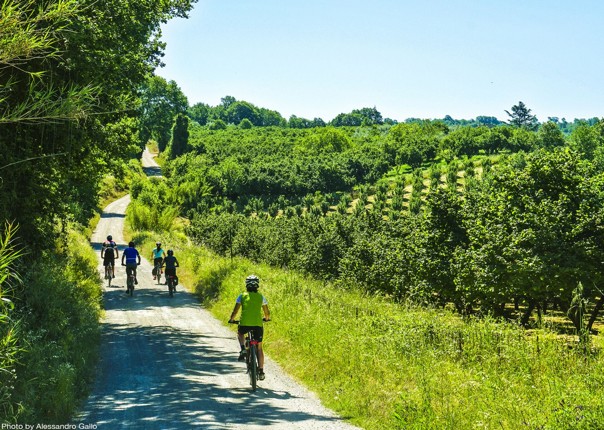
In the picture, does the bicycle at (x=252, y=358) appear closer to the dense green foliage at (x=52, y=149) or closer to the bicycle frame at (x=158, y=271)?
the dense green foliage at (x=52, y=149)

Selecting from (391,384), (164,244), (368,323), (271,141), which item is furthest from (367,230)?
(271,141)

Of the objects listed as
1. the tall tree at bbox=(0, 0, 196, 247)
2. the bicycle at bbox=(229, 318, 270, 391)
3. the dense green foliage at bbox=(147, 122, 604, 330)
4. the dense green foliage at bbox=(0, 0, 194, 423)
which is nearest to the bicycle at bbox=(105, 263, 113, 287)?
the dense green foliage at bbox=(0, 0, 194, 423)

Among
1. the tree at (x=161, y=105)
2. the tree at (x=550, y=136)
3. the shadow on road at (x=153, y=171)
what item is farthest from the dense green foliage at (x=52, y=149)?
the tree at (x=550, y=136)

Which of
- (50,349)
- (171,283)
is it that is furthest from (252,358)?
(171,283)

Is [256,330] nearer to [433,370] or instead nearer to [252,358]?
[252,358]

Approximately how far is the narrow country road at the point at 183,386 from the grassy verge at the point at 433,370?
0.62 metres

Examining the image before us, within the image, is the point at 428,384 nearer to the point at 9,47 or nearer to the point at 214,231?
the point at 9,47

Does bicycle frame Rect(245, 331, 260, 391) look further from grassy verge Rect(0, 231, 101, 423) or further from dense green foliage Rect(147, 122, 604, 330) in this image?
dense green foliage Rect(147, 122, 604, 330)

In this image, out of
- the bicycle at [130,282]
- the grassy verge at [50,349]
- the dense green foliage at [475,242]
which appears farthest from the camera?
the dense green foliage at [475,242]

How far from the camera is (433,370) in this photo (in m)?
9.09

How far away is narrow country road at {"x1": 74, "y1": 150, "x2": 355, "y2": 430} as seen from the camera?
26.7 ft

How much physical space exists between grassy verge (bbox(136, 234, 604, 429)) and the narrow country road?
2.04 ft

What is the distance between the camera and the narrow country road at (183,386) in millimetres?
8141

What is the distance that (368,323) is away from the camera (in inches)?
476
